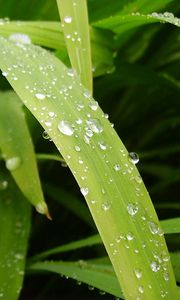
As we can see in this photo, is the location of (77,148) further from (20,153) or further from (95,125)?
(20,153)

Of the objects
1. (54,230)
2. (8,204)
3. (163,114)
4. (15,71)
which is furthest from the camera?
(163,114)

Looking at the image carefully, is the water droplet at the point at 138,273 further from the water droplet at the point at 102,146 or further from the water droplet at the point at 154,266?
the water droplet at the point at 102,146

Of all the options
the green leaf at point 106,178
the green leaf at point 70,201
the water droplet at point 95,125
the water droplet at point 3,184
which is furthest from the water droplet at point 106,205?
the green leaf at point 70,201

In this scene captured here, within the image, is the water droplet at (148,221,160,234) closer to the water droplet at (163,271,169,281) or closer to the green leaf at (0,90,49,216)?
the water droplet at (163,271,169,281)

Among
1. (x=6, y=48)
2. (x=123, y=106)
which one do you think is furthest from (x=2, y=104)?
(x=123, y=106)

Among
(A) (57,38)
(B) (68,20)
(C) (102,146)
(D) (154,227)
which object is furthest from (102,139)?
(A) (57,38)

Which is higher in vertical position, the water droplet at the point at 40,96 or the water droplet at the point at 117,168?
the water droplet at the point at 40,96

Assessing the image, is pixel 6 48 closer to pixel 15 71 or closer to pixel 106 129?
pixel 15 71
